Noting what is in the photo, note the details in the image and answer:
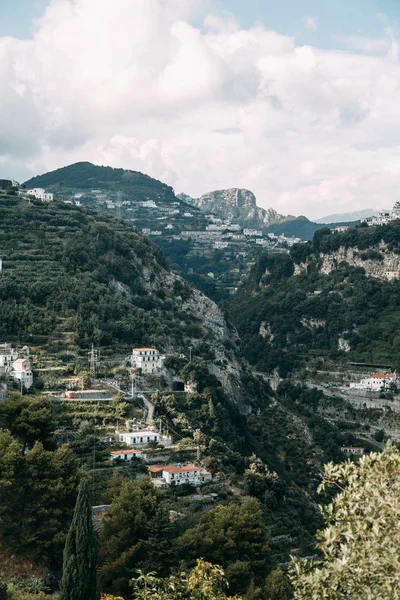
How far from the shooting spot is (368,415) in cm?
7550

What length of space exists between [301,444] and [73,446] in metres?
32.0

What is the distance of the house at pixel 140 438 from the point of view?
1555 inches

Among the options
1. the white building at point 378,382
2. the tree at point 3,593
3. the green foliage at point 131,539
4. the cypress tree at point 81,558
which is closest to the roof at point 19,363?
the green foliage at point 131,539

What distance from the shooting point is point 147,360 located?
50.9m

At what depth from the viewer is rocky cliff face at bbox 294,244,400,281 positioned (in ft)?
328

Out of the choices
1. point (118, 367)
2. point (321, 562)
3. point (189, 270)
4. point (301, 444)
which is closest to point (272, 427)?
point (301, 444)

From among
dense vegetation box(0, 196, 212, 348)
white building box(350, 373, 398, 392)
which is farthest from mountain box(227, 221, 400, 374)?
dense vegetation box(0, 196, 212, 348)

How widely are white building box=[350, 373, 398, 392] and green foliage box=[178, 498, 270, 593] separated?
49521mm

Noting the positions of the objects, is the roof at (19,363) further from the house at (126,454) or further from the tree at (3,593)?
the tree at (3,593)

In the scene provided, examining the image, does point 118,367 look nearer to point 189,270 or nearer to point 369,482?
point 369,482

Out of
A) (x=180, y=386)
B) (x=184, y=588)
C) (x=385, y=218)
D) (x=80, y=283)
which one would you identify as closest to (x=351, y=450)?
(x=180, y=386)

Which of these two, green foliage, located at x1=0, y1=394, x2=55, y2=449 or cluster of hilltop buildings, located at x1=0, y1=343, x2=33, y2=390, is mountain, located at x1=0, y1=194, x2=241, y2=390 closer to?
cluster of hilltop buildings, located at x1=0, y1=343, x2=33, y2=390

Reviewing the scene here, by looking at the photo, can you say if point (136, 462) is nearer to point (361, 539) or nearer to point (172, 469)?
point (172, 469)

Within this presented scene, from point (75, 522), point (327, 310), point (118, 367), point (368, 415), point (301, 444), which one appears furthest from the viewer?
point (327, 310)
